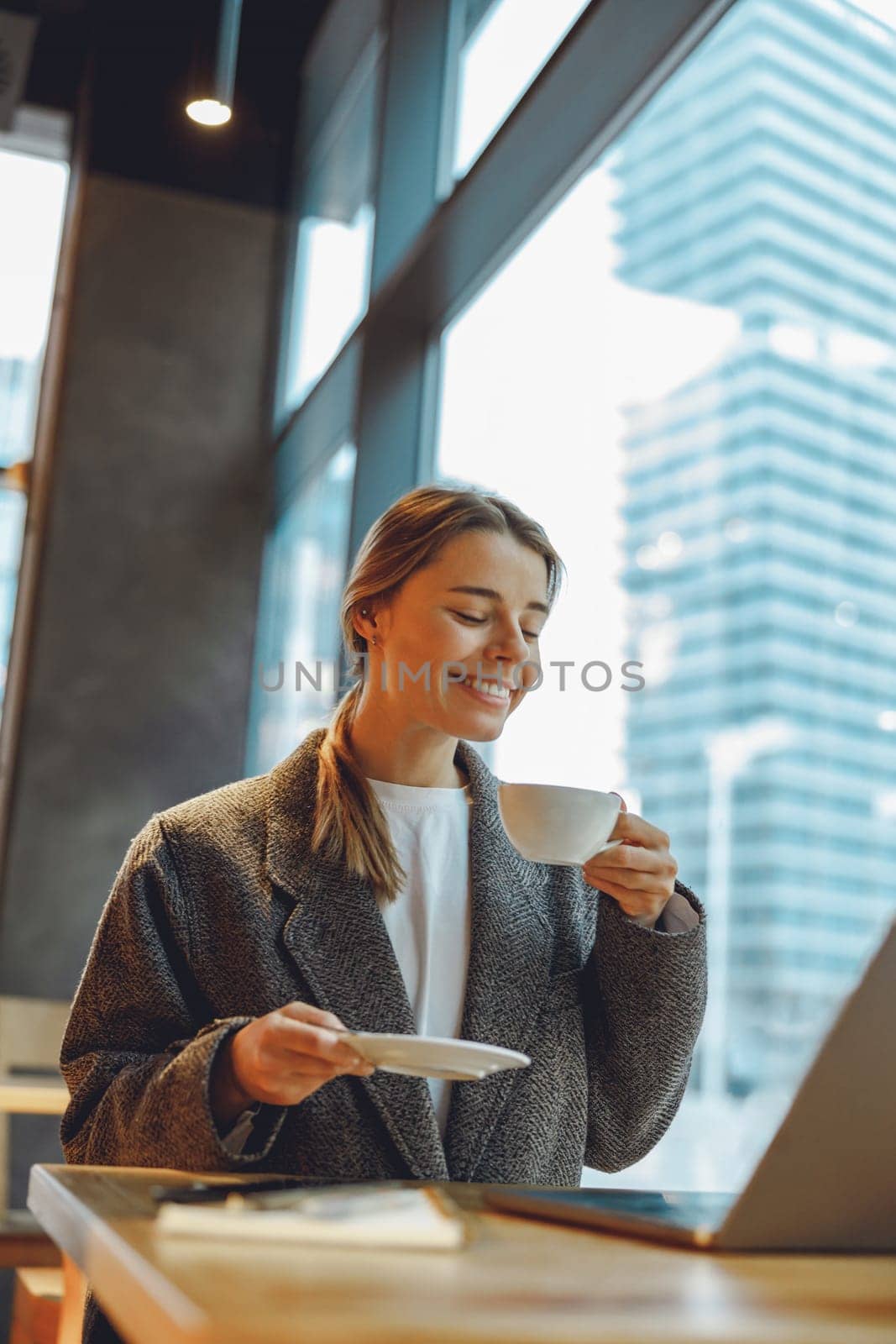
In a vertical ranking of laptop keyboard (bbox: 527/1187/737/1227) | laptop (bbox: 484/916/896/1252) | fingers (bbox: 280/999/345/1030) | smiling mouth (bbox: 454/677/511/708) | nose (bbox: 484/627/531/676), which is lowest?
laptop keyboard (bbox: 527/1187/737/1227)

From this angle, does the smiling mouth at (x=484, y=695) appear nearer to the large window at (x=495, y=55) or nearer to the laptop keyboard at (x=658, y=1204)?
the laptop keyboard at (x=658, y=1204)

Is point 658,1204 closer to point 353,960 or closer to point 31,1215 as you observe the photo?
point 353,960

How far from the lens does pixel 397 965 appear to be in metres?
1.30

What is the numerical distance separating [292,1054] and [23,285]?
4.11 meters

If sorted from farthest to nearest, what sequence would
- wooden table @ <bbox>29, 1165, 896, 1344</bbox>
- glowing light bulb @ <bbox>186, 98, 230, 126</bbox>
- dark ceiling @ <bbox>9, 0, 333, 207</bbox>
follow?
dark ceiling @ <bbox>9, 0, 333, 207</bbox>
glowing light bulb @ <bbox>186, 98, 230, 126</bbox>
wooden table @ <bbox>29, 1165, 896, 1344</bbox>

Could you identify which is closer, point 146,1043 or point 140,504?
point 146,1043

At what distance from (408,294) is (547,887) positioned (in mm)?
1973

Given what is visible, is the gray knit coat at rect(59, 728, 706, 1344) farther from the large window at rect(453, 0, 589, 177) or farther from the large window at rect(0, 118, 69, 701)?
the large window at rect(0, 118, 69, 701)

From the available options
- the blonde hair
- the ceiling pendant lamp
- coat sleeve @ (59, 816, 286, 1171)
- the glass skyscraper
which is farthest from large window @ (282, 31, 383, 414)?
coat sleeve @ (59, 816, 286, 1171)

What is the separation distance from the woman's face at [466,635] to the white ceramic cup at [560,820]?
23 cm

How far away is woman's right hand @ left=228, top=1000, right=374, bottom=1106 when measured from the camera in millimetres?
888

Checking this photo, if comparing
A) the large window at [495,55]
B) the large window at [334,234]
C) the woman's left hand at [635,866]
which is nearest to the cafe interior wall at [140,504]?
the large window at [334,234]

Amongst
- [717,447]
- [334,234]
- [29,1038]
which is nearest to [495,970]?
[717,447]

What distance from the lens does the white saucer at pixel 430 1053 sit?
2.71 ft
